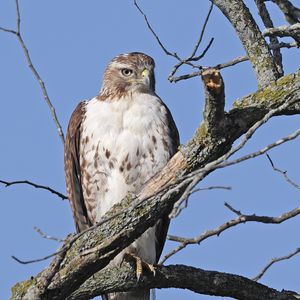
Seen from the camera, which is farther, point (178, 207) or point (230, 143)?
point (230, 143)

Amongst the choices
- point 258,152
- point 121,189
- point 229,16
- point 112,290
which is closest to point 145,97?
point 121,189

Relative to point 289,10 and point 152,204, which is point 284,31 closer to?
point 289,10

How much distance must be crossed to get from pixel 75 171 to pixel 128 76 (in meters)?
1.05

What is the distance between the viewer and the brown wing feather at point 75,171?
6.62m

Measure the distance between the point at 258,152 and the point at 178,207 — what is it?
0.45m

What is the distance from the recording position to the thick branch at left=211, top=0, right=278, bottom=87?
5.03 meters

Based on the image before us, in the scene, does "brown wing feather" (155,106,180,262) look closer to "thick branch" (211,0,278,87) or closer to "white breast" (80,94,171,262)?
"white breast" (80,94,171,262)

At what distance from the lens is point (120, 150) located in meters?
6.28

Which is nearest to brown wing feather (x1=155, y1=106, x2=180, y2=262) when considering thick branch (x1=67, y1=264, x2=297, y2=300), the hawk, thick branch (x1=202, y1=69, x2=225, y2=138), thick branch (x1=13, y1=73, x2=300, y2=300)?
the hawk

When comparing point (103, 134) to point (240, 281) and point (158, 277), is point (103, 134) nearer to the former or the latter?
point (158, 277)

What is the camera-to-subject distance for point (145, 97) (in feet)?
22.2

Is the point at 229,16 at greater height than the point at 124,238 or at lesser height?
greater

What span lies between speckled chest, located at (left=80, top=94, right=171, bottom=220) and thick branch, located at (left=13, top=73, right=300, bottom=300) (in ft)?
5.79

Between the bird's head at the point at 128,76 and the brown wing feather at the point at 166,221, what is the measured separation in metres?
0.42
